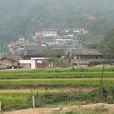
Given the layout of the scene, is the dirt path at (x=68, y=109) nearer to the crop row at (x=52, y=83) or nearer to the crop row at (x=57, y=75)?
the crop row at (x=52, y=83)

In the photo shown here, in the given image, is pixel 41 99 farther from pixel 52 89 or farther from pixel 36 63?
pixel 36 63

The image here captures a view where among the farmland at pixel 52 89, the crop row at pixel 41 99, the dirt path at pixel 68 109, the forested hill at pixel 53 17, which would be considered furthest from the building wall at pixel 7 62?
the forested hill at pixel 53 17

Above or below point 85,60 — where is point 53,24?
above

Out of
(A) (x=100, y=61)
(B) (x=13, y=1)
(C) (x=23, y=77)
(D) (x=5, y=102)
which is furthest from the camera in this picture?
(B) (x=13, y=1)

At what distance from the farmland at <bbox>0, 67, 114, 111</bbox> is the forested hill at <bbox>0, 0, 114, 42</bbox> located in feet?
233

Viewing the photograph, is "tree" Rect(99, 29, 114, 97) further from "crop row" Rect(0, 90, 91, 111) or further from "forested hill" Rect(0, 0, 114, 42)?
"forested hill" Rect(0, 0, 114, 42)

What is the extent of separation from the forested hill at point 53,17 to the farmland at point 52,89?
7106 centimetres

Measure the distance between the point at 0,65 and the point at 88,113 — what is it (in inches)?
1687

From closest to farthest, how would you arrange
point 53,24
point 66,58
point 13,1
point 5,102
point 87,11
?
point 5,102 < point 66,58 < point 53,24 < point 87,11 < point 13,1

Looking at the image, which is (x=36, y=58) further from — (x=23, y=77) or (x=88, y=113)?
(x=88, y=113)

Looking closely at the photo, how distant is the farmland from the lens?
2670 cm

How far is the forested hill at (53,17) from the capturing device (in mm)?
127188

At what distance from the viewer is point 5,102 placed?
26844mm

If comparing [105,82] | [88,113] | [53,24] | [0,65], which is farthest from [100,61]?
[53,24]
